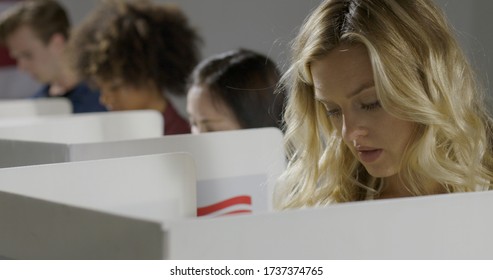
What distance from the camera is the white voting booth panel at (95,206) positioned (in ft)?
2.34

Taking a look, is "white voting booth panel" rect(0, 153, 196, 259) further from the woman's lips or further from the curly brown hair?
the curly brown hair

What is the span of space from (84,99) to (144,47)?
593 millimetres

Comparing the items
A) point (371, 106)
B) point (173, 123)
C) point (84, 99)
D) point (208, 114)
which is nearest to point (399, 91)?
point (371, 106)

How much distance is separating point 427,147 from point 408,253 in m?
0.32

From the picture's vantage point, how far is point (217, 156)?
1383 mm

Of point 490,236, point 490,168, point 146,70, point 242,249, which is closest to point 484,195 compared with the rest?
point 490,236

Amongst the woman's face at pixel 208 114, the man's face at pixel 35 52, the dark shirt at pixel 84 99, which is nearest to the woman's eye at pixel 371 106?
the woman's face at pixel 208 114

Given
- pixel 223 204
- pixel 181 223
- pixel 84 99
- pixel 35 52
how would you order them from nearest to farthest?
1. pixel 181 223
2. pixel 223 204
3. pixel 84 99
4. pixel 35 52

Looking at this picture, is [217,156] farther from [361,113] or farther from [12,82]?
[12,82]

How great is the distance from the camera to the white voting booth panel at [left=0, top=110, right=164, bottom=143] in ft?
5.57

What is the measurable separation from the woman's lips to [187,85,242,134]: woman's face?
73 centimetres

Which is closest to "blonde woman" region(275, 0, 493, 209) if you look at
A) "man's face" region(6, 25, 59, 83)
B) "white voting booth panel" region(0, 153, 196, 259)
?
"white voting booth panel" region(0, 153, 196, 259)

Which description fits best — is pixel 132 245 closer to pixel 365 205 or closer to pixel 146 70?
pixel 365 205
